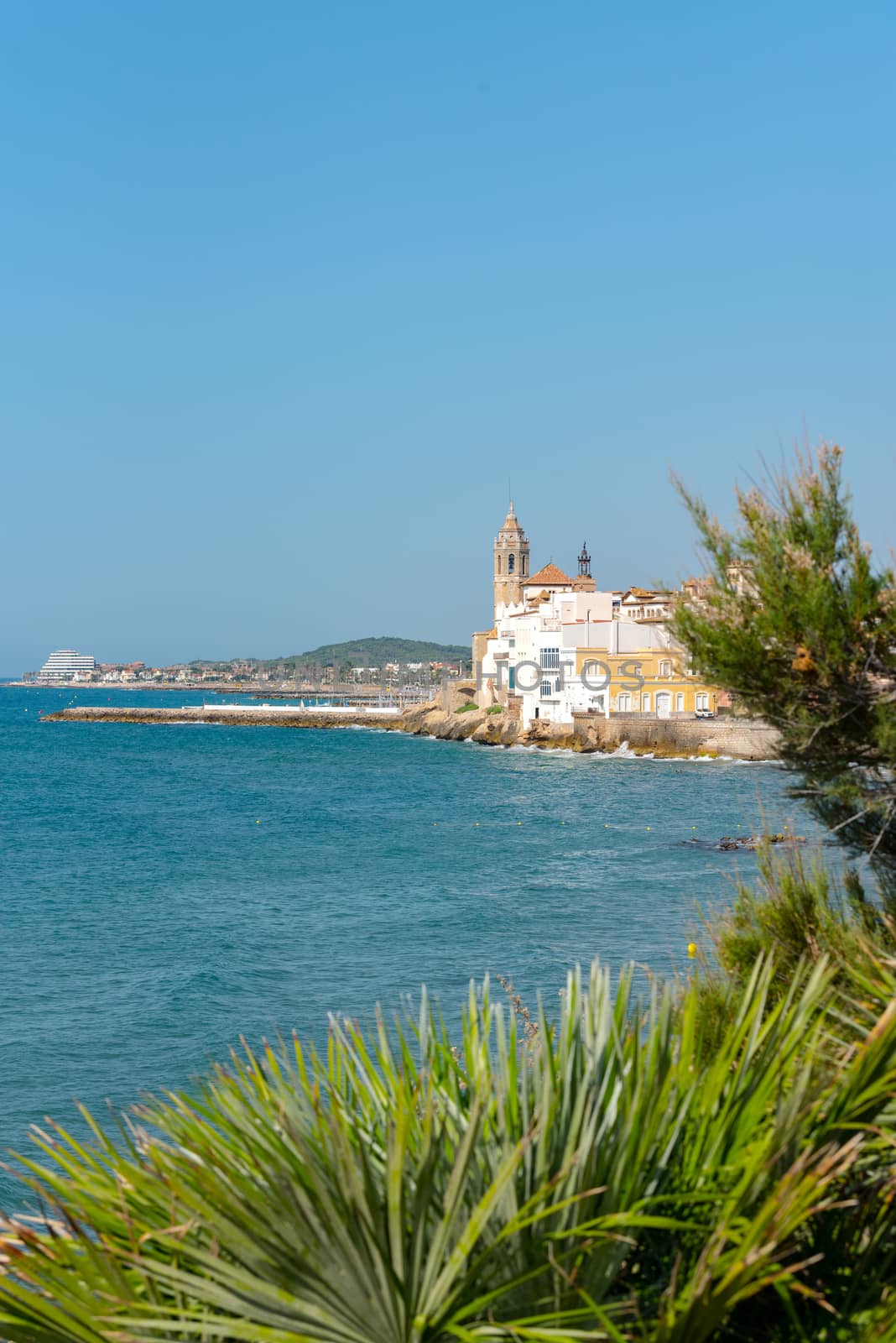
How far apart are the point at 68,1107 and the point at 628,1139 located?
962cm

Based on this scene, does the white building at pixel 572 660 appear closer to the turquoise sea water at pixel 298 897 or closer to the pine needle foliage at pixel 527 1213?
the turquoise sea water at pixel 298 897

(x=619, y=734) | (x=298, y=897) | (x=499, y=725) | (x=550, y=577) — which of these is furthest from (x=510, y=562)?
(x=298, y=897)

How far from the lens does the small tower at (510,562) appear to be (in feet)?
349

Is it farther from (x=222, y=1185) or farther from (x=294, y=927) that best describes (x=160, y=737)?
(x=222, y=1185)

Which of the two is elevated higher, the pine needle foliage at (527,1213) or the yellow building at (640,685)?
the yellow building at (640,685)

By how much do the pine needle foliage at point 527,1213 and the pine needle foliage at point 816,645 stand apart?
7.57 ft

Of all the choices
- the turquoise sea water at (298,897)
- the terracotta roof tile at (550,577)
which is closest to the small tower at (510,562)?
the terracotta roof tile at (550,577)

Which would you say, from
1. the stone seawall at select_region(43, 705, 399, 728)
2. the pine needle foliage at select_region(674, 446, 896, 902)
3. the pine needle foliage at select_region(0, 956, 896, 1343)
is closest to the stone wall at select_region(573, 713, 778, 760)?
the stone seawall at select_region(43, 705, 399, 728)

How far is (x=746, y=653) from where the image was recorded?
Answer: 582 centimetres

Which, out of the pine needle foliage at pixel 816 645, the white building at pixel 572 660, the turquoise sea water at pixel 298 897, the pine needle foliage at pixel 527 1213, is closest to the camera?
the pine needle foliage at pixel 527 1213

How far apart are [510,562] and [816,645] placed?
101980mm

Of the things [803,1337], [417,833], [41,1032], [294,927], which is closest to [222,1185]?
[803,1337]

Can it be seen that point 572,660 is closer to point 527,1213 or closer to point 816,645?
point 816,645

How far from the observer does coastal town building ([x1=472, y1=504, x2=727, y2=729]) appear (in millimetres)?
68750
